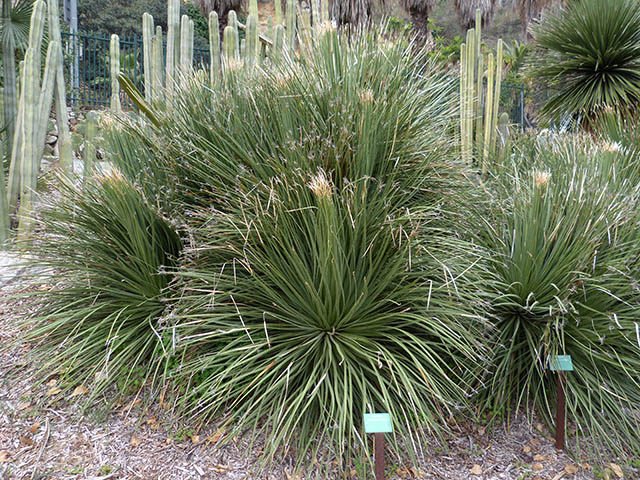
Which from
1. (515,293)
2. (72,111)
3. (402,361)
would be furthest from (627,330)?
(72,111)

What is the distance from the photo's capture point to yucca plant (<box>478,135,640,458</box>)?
291cm

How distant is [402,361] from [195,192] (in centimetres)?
181

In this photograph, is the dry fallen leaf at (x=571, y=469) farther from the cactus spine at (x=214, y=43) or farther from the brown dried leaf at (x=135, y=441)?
the cactus spine at (x=214, y=43)

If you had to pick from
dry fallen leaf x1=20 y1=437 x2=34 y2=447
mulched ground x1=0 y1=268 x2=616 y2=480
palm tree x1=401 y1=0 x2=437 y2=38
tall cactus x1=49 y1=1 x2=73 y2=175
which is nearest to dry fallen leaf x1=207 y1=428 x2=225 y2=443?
mulched ground x1=0 y1=268 x2=616 y2=480

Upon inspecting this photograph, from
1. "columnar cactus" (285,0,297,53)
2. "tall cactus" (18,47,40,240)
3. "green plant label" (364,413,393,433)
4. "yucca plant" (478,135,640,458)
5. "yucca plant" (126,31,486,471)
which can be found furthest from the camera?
"columnar cactus" (285,0,297,53)

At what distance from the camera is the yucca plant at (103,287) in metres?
3.10

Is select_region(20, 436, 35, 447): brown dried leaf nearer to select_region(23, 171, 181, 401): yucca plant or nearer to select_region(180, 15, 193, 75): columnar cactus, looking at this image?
select_region(23, 171, 181, 401): yucca plant

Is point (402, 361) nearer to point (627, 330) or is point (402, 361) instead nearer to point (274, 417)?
point (274, 417)

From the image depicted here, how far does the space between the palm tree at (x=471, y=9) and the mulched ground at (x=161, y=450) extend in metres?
15.0

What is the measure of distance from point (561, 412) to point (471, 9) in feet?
49.9

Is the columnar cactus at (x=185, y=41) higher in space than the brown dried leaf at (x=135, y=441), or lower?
higher

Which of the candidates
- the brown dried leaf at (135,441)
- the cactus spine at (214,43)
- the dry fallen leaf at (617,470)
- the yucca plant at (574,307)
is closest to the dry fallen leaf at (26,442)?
the brown dried leaf at (135,441)

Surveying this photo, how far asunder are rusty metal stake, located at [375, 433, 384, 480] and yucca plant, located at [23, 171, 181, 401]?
1.46 metres

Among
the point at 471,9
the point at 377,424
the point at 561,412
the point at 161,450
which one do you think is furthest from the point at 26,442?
the point at 471,9
